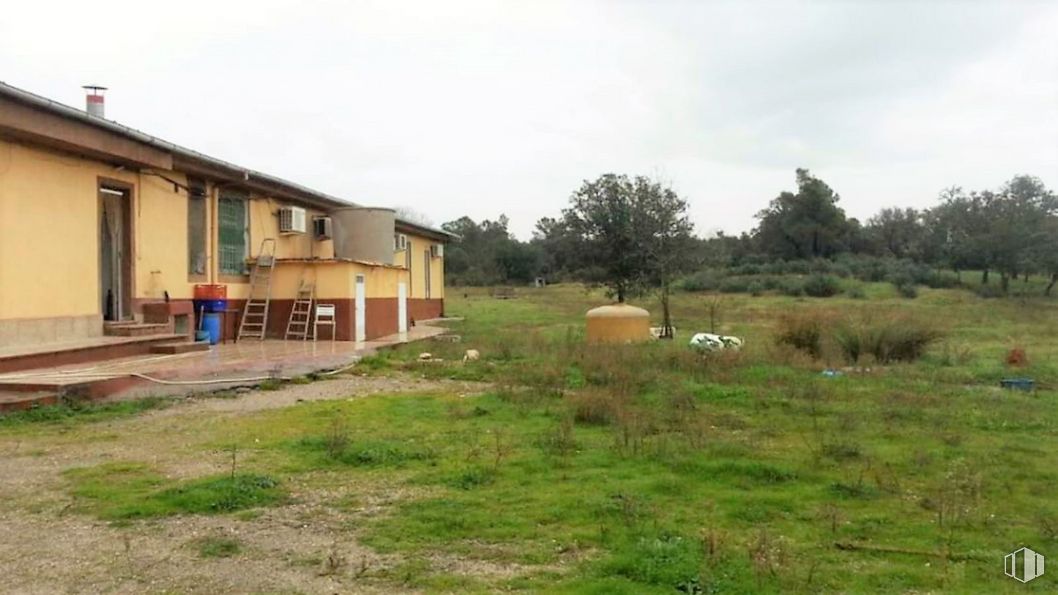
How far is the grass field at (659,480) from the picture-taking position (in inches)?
177

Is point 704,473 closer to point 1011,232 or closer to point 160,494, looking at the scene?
point 160,494

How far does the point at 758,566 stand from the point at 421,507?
229 cm

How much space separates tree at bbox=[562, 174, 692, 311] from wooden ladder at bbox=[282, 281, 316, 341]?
38.7 ft

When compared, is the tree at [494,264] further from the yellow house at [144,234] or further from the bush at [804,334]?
the bush at [804,334]

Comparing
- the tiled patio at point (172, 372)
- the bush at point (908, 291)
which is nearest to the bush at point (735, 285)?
the bush at point (908, 291)

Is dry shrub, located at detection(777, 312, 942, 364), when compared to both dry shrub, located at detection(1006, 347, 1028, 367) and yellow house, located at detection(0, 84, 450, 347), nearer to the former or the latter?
dry shrub, located at detection(1006, 347, 1028, 367)

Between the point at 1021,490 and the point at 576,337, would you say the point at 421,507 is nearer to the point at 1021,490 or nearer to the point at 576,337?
the point at 1021,490

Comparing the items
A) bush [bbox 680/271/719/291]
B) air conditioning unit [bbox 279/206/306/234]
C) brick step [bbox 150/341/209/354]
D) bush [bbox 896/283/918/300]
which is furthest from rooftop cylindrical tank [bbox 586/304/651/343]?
bush [bbox 680/271/719/291]

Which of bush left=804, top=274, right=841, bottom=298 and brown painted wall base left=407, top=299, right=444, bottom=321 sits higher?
bush left=804, top=274, right=841, bottom=298

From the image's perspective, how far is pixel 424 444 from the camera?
7.79m

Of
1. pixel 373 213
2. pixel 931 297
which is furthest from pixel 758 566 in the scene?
pixel 931 297

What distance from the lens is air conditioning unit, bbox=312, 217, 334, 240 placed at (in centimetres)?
2262

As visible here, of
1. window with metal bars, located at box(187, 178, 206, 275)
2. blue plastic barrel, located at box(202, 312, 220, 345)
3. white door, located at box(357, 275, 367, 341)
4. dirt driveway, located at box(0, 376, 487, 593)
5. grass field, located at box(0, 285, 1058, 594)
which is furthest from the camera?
white door, located at box(357, 275, 367, 341)

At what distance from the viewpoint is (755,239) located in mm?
74562
